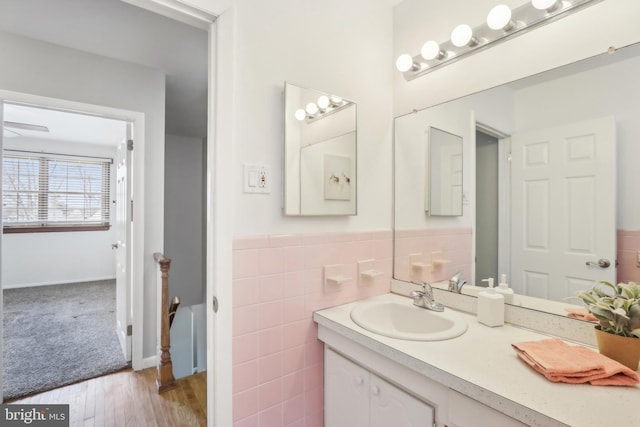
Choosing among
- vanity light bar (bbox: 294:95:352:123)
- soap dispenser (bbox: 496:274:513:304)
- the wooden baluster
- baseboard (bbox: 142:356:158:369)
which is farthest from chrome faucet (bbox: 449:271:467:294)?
baseboard (bbox: 142:356:158:369)

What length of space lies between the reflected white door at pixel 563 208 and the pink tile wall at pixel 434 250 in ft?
0.70

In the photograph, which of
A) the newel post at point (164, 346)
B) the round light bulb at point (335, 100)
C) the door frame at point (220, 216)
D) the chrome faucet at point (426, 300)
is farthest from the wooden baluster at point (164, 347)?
the chrome faucet at point (426, 300)

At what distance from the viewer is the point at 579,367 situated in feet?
2.57

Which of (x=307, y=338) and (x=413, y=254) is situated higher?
(x=413, y=254)

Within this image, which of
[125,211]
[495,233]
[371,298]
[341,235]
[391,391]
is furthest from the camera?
[125,211]

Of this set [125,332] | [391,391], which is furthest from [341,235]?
[125,332]

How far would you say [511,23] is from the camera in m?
1.17

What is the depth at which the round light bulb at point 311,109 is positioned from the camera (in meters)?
1.32

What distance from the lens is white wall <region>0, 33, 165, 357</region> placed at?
6.52ft

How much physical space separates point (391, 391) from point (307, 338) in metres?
0.42

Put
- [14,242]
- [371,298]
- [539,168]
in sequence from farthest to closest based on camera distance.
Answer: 1. [14,242]
2. [371,298]
3. [539,168]

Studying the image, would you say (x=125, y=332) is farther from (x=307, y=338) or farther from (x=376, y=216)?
(x=376, y=216)

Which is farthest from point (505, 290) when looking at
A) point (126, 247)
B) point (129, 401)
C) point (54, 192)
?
point (54, 192)

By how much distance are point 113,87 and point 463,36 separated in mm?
2426
